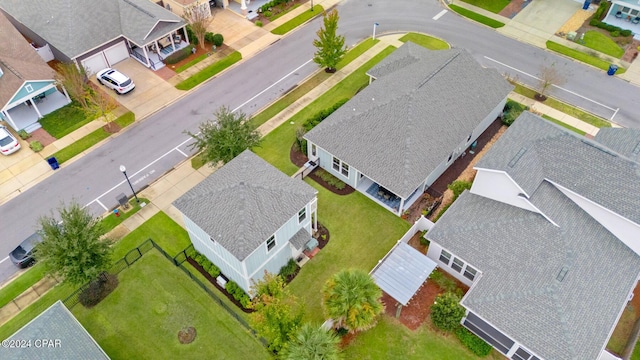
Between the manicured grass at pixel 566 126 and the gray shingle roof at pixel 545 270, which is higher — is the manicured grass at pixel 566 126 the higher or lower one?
the lower one

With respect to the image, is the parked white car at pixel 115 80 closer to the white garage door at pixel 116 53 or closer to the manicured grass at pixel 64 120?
the white garage door at pixel 116 53

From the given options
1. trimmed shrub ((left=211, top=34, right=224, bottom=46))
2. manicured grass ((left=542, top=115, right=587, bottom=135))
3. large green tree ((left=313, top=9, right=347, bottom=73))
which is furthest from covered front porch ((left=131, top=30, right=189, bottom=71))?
manicured grass ((left=542, top=115, right=587, bottom=135))

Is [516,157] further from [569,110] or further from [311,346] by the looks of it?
[311,346]

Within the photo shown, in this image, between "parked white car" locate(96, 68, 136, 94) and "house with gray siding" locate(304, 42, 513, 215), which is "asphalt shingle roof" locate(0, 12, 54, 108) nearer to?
"parked white car" locate(96, 68, 136, 94)

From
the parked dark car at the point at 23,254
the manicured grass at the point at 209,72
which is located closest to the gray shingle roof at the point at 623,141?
the manicured grass at the point at 209,72

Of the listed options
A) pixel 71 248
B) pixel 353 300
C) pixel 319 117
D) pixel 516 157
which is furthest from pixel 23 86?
pixel 516 157

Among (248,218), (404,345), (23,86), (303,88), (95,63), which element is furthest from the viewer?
(95,63)
